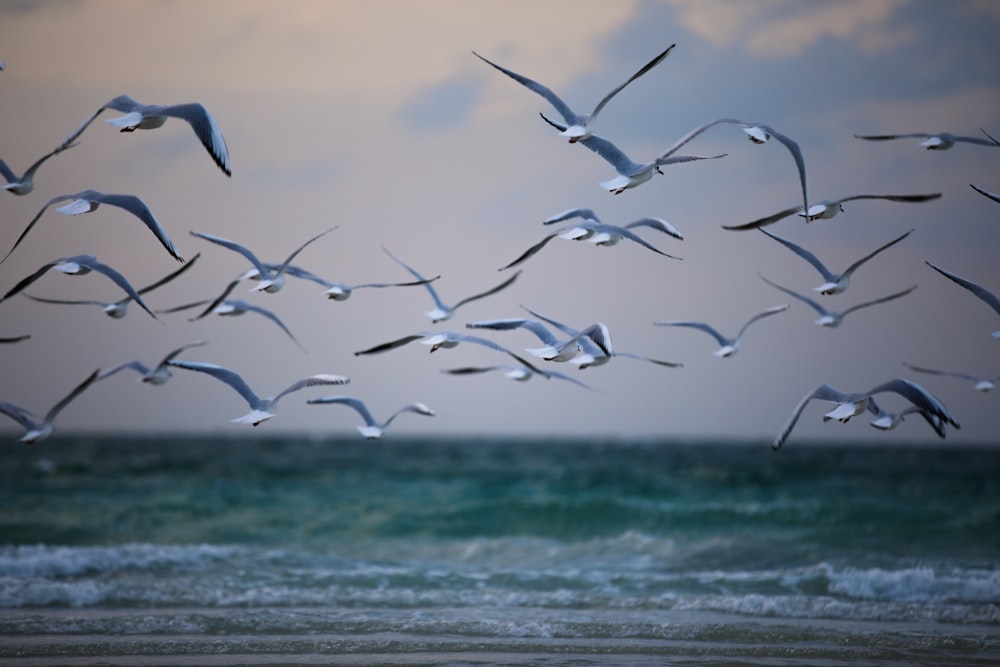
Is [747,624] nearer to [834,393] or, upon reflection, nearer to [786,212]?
[834,393]

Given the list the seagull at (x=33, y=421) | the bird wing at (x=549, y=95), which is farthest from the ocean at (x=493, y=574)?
the bird wing at (x=549, y=95)

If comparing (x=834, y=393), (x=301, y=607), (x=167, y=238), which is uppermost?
(x=167, y=238)

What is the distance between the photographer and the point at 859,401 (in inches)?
411

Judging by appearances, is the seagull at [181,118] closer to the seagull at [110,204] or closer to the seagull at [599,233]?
the seagull at [110,204]

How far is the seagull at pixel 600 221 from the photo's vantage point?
10.7 meters

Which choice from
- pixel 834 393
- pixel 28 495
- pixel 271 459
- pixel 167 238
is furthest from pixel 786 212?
pixel 271 459

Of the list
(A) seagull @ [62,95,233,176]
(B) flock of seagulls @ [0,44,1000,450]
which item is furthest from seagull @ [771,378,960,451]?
(A) seagull @ [62,95,233,176]

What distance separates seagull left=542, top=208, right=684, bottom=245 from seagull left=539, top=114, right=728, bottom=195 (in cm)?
48

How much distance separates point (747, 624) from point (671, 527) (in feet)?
29.8

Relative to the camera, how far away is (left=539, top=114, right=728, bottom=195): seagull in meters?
10.2

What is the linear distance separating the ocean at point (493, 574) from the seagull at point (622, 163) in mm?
4279

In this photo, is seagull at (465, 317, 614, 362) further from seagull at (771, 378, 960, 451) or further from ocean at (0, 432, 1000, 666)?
ocean at (0, 432, 1000, 666)

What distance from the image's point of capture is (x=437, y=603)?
12.2 m

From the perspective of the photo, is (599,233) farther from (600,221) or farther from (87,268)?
(87,268)
